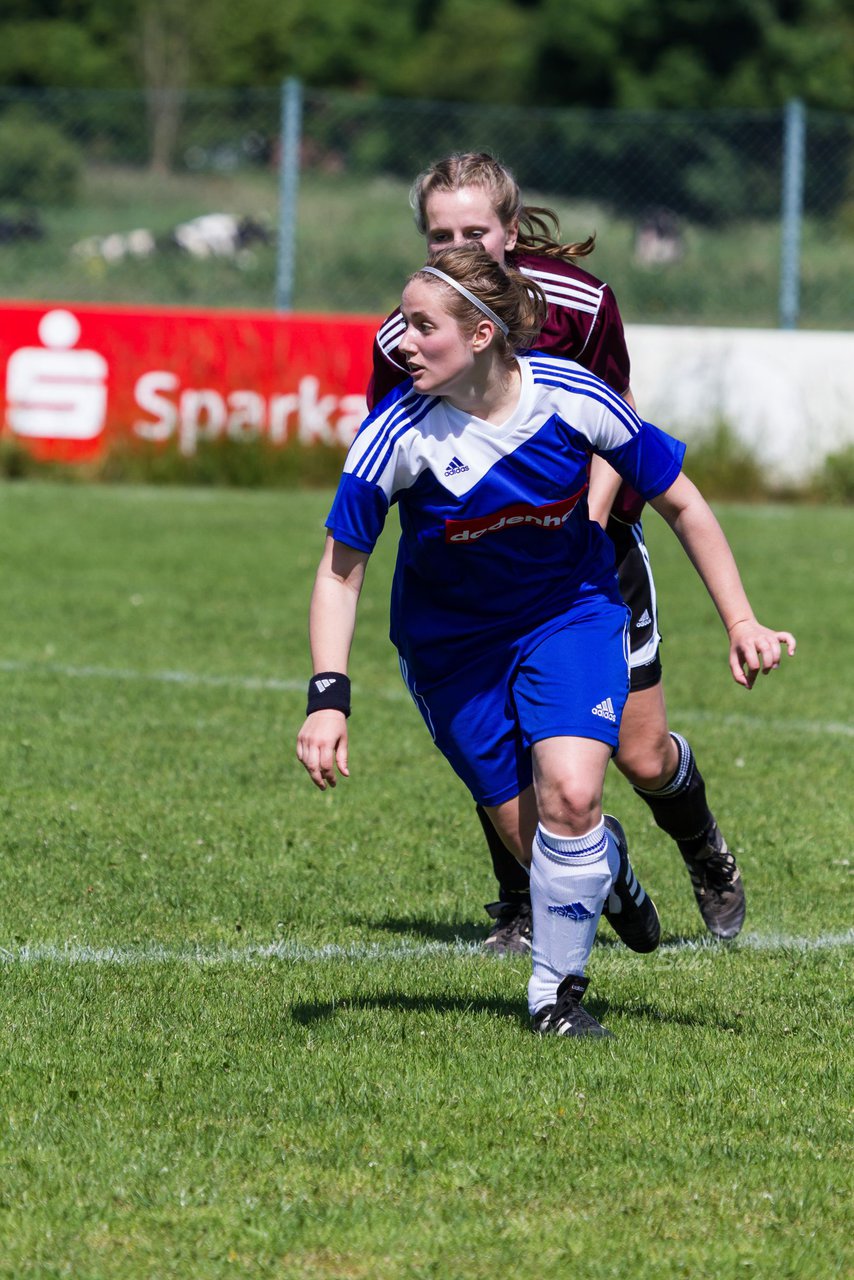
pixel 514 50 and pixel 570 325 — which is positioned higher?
pixel 514 50

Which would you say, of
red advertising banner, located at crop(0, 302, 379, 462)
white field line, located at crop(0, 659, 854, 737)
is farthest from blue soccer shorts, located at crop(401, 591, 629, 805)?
red advertising banner, located at crop(0, 302, 379, 462)

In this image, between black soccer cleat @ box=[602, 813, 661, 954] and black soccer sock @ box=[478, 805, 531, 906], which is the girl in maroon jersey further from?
black soccer cleat @ box=[602, 813, 661, 954]

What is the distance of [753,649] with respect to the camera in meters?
4.12

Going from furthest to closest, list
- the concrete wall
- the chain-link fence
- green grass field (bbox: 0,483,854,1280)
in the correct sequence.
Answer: the chain-link fence < the concrete wall < green grass field (bbox: 0,483,854,1280)

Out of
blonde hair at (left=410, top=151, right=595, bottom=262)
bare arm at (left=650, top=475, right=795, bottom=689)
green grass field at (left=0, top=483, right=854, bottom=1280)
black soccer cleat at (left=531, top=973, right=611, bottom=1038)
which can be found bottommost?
green grass field at (left=0, top=483, right=854, bottom=1280)

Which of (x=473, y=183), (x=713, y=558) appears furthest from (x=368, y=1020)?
(x=473, y=183)

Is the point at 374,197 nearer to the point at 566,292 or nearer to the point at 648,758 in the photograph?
the point at 566,292

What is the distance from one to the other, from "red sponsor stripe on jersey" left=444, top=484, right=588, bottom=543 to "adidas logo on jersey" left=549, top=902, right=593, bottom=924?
0.81 meters

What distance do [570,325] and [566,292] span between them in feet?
0.27

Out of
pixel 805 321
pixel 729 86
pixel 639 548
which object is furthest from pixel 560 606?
pixel 729 86

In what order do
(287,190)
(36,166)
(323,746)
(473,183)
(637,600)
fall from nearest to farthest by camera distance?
1. (323,746)
2. (473,183)
3. (637,600)
4. (287,190)
5. (36,166)

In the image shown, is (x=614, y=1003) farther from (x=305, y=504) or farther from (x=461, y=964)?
(x=305, y=504)

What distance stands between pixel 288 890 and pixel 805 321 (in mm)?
11945

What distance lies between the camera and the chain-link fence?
17.2 m
